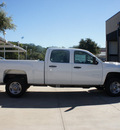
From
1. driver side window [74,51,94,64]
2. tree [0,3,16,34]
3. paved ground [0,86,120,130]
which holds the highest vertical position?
tree [0,3,16,34]

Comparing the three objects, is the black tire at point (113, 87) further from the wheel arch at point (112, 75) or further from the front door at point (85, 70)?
the front door at point (85, 70)

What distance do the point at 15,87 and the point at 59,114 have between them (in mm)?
2746

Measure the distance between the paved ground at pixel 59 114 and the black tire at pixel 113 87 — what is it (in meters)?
0.41

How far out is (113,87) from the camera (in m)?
7.43

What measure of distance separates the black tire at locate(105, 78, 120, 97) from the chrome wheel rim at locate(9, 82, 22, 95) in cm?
358

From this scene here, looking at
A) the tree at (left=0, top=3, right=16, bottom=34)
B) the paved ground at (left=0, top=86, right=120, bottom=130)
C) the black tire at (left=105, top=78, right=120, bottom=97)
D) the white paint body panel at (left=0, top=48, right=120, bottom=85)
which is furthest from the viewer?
the tree at (left=0, top=3, right=16, bottom=34)

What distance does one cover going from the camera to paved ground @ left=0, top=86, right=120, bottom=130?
427cm

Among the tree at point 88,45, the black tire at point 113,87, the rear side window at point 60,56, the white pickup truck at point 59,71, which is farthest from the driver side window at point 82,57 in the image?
the tree at point 88,45

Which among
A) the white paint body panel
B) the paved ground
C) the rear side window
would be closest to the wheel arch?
the white paint body panel

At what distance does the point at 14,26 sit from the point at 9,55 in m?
38.7

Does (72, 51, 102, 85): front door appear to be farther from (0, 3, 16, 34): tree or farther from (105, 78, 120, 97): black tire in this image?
(0, 3, 16, 34): tree

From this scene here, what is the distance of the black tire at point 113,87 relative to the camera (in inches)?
289

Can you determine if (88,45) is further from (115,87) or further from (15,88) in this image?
(15,88)

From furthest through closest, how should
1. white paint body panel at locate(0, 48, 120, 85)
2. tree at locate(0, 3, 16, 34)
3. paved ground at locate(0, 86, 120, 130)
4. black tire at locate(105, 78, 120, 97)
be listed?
tree at locate(0, 3, 16, 34)
black tire at locate(105, 78, 120, 97)
white paint body panel at locate(0, 48, 120, 85)
paved ground at locate(0, 86, 120, 130)
